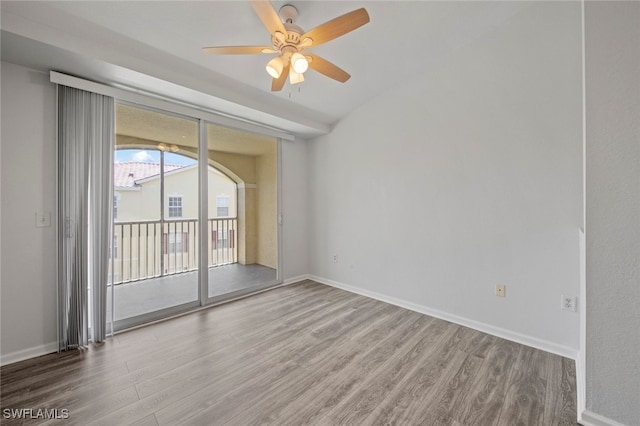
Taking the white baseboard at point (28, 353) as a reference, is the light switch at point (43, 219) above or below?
above

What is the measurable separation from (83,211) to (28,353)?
1.20 m

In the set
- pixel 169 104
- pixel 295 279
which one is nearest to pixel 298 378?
pixel 295 279

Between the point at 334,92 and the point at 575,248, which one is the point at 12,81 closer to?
the point at 334,92

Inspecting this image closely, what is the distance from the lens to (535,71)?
2293mm

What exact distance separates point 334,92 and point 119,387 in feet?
11.3

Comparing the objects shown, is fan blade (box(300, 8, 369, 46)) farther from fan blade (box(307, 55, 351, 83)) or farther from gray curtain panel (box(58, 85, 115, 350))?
gray curtain panel (box(58, 85, 115, 350))

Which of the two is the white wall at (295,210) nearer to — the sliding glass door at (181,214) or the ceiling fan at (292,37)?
the sliding glass door at (181,214)

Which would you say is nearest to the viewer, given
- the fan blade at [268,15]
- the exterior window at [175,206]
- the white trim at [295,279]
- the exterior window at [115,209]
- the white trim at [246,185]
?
the fan blade at [268,15]

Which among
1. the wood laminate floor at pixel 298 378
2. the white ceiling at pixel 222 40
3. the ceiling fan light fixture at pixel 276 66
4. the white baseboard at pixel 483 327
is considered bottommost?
the wood laminate floor at pixel 298 378

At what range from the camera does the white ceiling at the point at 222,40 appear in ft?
5.92
